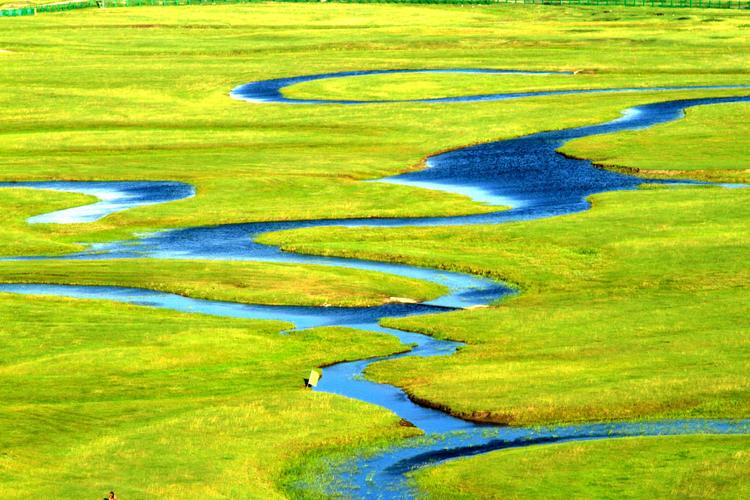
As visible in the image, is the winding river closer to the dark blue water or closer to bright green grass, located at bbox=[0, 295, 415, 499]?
bright green grass, located at bbox=[0, 295, 415, 499]

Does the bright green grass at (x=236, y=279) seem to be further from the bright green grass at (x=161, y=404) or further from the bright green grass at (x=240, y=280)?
the bright green grass at (x=161, y=404)

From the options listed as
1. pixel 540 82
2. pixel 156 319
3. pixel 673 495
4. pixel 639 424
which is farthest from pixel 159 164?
pixel 673 495

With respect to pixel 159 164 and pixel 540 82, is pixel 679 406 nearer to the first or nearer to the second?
pixel 159 164

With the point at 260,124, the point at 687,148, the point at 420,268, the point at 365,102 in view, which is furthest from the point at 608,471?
the point at 365,102

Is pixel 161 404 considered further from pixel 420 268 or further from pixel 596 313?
pixel 420 268

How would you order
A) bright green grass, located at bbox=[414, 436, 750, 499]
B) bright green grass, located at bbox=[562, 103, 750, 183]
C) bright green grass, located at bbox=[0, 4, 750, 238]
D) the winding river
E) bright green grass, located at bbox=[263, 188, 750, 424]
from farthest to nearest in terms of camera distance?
bright green grass, located at bbox=[562, 103, 750, 183] → bright green grass, located at bbox=[0, 4, 750, 238] → bright green grass, located at bbox=[263, 188, 750, 424] → the winding river → bright green grass, located at bbox=[414, 436, 750, 499]

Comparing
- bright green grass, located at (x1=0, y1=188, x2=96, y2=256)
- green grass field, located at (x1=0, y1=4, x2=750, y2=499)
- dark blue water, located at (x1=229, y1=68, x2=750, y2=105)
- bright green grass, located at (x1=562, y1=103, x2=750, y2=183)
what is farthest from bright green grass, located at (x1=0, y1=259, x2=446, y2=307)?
dark blue water, located at (x1=229, y1=68, x2=750, y2=105)
